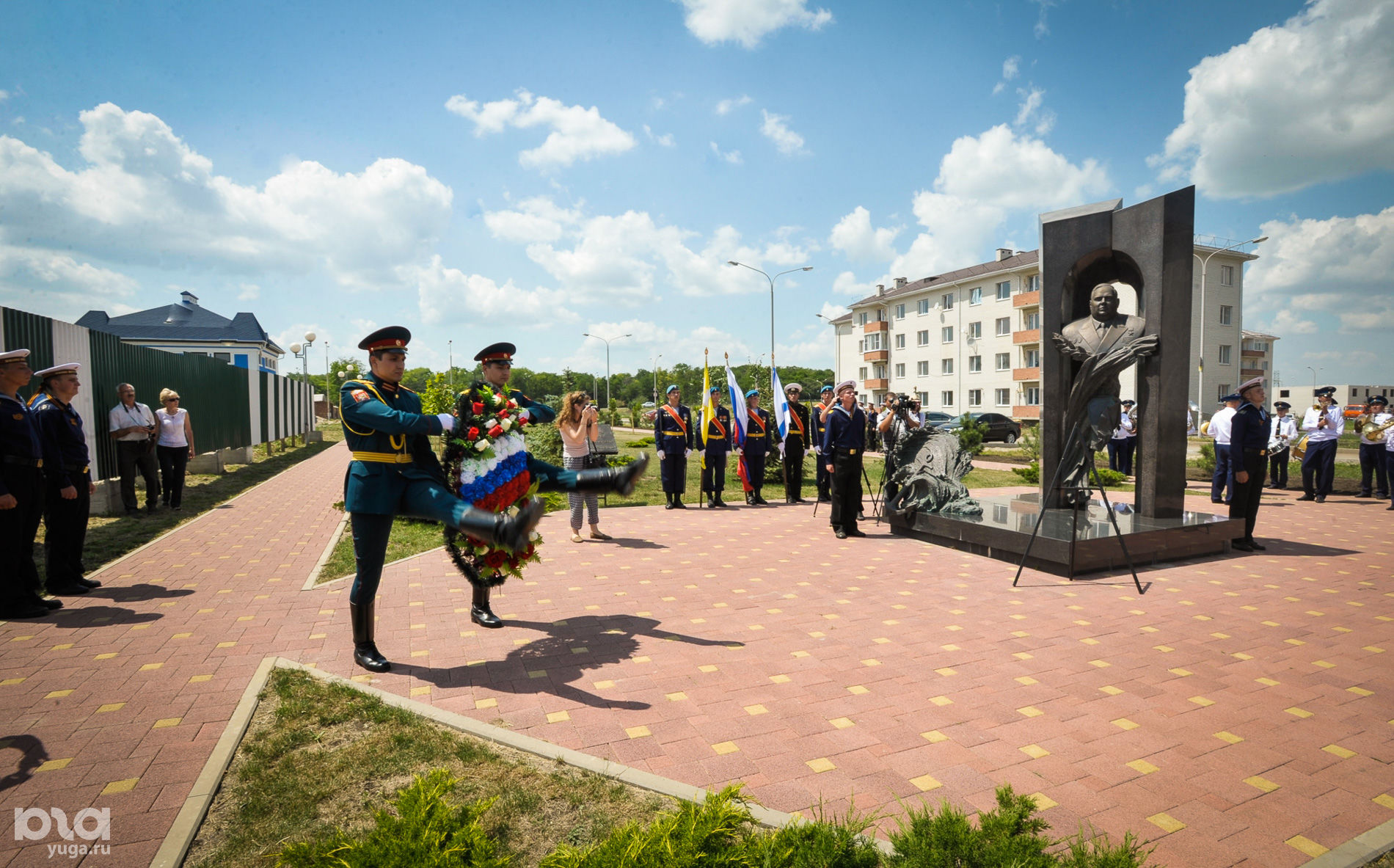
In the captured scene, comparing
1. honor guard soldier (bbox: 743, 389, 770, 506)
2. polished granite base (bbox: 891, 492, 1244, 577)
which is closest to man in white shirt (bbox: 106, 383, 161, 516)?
honor guard soldier (bbox: 743, 389, 770, 506)

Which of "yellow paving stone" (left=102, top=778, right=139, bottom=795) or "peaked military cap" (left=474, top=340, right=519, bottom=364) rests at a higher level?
"peaked military cap" (left=474, top=340, right=519, bottom=364)

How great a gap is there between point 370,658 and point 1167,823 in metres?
4.49

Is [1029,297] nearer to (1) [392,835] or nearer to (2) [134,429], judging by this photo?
(2) [134,429]

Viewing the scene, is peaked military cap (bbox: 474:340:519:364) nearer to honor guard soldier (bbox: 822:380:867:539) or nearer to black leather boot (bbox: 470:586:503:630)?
black leather boot (bbox: 470:586:503:630)

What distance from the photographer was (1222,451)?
1236 centimetres

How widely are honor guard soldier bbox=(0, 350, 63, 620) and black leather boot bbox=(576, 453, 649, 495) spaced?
4.61 metres

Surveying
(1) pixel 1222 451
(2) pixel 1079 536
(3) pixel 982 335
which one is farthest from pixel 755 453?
(3) pixel 982 335

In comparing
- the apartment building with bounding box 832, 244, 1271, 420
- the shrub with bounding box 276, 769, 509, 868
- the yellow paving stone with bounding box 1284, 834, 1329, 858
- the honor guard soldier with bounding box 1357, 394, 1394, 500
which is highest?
the apartment building with bounding box 832, 244, 1271, 420

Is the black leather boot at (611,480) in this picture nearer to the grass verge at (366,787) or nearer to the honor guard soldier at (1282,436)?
the grass verge at (366,787)

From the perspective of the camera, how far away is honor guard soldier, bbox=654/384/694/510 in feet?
40.3

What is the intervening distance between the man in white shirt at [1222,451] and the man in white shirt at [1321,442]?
1.59 metres

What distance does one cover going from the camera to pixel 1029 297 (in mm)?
42750

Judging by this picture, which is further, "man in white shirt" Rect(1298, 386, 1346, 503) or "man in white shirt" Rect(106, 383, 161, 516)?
"man in white shirt" Rect(1298, 386, 1346, 503)

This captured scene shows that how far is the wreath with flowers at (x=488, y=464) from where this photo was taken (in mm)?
4996
